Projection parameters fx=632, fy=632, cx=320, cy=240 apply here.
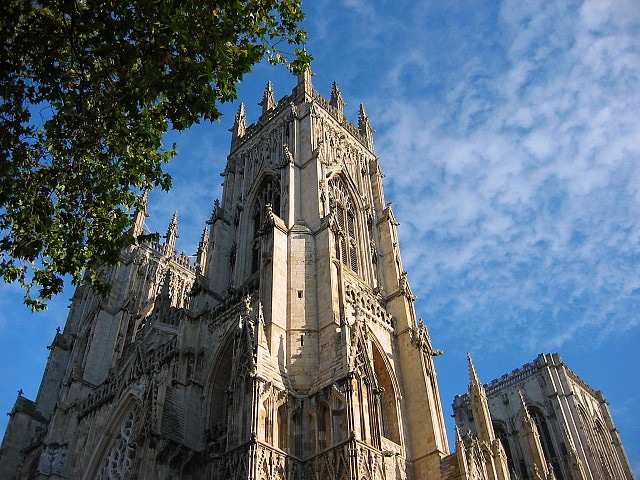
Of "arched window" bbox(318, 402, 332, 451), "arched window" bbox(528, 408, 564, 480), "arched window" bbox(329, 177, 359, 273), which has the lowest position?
"arched window" bbox(318, 402, 332, 451)

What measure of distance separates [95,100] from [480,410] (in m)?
16.5

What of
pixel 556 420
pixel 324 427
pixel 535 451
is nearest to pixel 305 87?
pixel 324 427

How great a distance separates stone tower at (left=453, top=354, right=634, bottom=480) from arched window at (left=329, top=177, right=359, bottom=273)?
Answer: 1343 centimetres

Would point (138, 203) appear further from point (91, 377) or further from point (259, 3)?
point (91, 377)

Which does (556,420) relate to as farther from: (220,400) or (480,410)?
(220,400)

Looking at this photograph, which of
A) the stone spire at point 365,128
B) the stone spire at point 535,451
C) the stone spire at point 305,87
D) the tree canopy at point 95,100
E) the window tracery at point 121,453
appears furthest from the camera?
the stone spire at point 365,128

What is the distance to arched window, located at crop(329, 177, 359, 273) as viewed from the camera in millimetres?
25641

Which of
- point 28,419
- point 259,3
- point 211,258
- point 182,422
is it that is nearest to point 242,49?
point 259,3

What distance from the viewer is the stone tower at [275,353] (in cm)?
1780

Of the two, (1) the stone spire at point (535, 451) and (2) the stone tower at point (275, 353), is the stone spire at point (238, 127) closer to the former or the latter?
(2) the stone tower at point (275, 353)

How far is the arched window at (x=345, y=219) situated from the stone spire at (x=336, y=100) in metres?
6.58

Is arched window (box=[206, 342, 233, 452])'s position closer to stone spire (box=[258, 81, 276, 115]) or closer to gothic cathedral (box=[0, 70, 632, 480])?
gothic cathedral (box=[0, 70, 632, 480])

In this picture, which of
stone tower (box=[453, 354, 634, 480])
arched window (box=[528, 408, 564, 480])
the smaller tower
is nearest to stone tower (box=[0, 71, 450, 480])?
the smaller tower

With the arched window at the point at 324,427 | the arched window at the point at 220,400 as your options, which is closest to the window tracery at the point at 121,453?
the arched window at the point at 220,400
